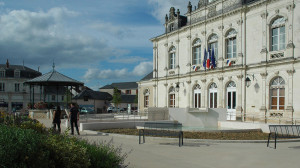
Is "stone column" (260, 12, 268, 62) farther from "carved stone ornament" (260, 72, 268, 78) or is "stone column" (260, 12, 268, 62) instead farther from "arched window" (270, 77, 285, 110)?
"arched window" (270, 77, 285, 110)

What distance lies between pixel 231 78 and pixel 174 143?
637 inches

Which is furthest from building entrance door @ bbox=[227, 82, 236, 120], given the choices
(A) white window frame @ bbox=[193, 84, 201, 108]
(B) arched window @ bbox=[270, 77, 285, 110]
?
(A) white window frame @ bbox=[193, 84, 201, 108]

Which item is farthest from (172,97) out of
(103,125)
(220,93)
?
(103,125)

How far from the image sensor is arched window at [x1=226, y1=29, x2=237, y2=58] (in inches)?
1067

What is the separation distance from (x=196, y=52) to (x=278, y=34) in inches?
391

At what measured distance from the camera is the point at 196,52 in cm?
3180

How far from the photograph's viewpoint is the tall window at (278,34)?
22.9 meters

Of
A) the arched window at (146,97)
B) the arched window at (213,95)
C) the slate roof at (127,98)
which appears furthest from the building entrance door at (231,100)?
the slate roof at (127,98)

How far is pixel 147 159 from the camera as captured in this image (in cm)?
864

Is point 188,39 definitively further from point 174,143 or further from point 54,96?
point 54,96

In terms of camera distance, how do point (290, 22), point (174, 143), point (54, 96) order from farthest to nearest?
point (54, 96) < point (290, 22) < point (174, 143)

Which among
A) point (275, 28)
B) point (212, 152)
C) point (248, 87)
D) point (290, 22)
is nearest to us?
point (212, 152)

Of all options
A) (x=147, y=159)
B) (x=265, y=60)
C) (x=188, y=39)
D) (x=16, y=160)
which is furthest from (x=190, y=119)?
(x=16, y=160)

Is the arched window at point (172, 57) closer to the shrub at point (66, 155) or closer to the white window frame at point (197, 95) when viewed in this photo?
the white window frame at point (197, 95)
